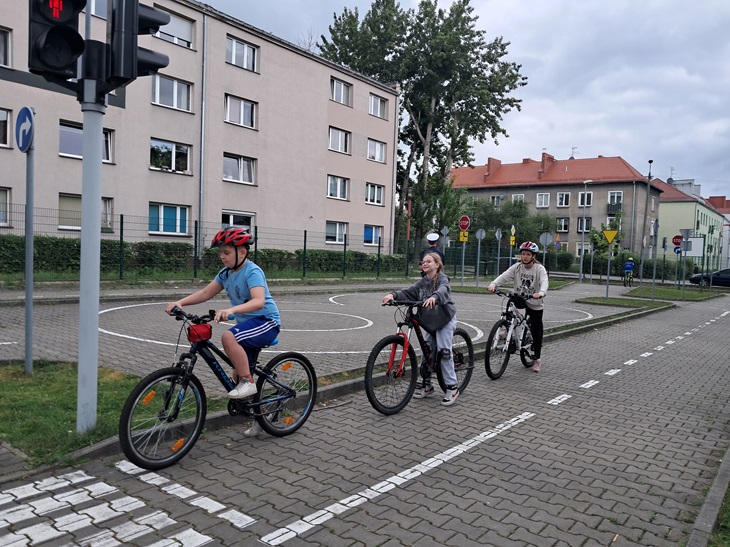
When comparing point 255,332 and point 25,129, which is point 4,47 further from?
point 255,332

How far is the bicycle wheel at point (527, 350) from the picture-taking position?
28.2 feet

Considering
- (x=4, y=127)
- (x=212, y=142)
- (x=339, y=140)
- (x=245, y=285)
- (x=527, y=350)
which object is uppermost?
(x=339, y=140)

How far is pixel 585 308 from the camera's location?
63.6 ft

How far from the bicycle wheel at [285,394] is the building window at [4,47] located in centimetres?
2092

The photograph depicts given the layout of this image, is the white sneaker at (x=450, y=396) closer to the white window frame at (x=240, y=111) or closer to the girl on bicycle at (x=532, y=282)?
the girl on bicycle at (x=532, y=282)

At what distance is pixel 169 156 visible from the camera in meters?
25.9

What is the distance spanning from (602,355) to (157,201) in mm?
20063

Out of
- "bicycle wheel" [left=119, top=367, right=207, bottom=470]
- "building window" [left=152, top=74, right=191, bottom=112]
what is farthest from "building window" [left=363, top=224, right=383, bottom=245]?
"bicycle wheel" [left=119, top=367, right=207, bottom=470]

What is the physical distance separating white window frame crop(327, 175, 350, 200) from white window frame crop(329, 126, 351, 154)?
1577mm

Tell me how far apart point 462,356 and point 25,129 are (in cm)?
530

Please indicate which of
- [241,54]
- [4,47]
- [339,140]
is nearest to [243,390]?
[4,47]

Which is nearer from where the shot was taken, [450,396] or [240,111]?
[450,396]

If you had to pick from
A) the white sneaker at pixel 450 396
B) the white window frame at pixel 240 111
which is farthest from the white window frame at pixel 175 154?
the white sneaker at pixel 450 396

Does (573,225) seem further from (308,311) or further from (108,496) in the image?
(108,496)
